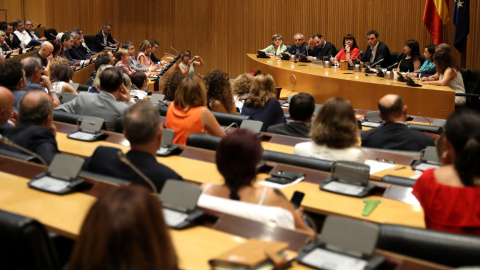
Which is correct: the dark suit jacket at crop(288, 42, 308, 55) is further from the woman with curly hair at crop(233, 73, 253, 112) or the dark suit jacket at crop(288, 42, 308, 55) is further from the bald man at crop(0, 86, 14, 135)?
the bald man at crop(0, 86, 14, 135)

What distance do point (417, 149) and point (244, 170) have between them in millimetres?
2236

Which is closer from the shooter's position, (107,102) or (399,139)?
(399,139)

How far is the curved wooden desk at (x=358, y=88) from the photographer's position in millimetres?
7109

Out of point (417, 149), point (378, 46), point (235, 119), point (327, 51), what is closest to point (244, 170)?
point (417, 149)

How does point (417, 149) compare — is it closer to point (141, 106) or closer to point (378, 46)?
point (141, 106)

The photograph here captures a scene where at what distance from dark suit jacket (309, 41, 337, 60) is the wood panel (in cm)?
75

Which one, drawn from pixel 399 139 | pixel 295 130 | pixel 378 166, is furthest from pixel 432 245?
pixel 295 130

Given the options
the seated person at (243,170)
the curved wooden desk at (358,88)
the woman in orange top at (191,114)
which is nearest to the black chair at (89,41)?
the curved wooden desk at (358,88)

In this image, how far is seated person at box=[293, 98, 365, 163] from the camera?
3.45 metres

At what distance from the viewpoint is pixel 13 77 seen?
15.9 feet

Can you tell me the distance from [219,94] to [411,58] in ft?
16.2

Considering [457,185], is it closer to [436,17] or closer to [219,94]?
[219,94]

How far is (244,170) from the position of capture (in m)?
2.38

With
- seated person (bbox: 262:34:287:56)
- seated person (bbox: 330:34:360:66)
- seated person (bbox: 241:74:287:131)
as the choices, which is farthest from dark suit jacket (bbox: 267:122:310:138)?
seated person (bbox: 262:34:287:56)
